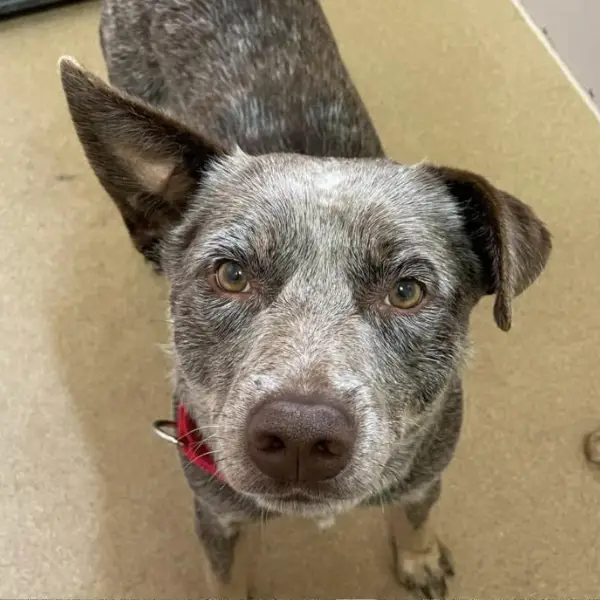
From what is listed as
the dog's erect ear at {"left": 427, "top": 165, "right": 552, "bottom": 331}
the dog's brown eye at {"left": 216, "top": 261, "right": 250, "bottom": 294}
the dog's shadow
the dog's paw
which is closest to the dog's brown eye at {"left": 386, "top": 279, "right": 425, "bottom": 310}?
the dog's erect ear at {"left": 427, "top": 165, "right": 552, "bottom": 331}

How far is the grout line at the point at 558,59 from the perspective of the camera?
3320 mm

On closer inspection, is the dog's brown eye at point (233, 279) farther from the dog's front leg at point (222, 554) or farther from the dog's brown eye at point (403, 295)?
the dog's front leg at point (222, 554)

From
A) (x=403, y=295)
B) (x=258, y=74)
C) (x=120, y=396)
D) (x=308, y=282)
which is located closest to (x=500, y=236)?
(x=403, y=295)

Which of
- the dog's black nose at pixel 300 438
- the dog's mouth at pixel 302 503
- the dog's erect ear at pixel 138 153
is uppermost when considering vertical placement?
the dog's erect ear at pixel 138 153

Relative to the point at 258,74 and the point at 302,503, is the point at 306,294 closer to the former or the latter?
the point at 302,503

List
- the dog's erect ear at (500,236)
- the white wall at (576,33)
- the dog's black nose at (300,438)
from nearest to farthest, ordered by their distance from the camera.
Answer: the dog's black nose at (300,438), the dog's erect ear at (500,236), the white wall at (576,33)

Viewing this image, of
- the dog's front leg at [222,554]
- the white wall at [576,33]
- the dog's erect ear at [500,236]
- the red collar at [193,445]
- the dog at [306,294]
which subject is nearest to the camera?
the dog at [306,294]

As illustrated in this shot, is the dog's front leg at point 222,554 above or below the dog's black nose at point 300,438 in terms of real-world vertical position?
below

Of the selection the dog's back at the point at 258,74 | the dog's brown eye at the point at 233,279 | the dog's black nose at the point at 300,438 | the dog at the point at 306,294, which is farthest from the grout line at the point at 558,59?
the dog's black nose at the point at 300,438

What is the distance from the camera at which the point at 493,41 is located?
3.55m

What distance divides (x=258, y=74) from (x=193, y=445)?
42.7 inches

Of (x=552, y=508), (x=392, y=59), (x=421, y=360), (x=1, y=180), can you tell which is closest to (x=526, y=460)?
(x=552, y=508)

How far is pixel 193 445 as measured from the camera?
1910mm

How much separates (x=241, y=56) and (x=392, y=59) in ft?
4.20
